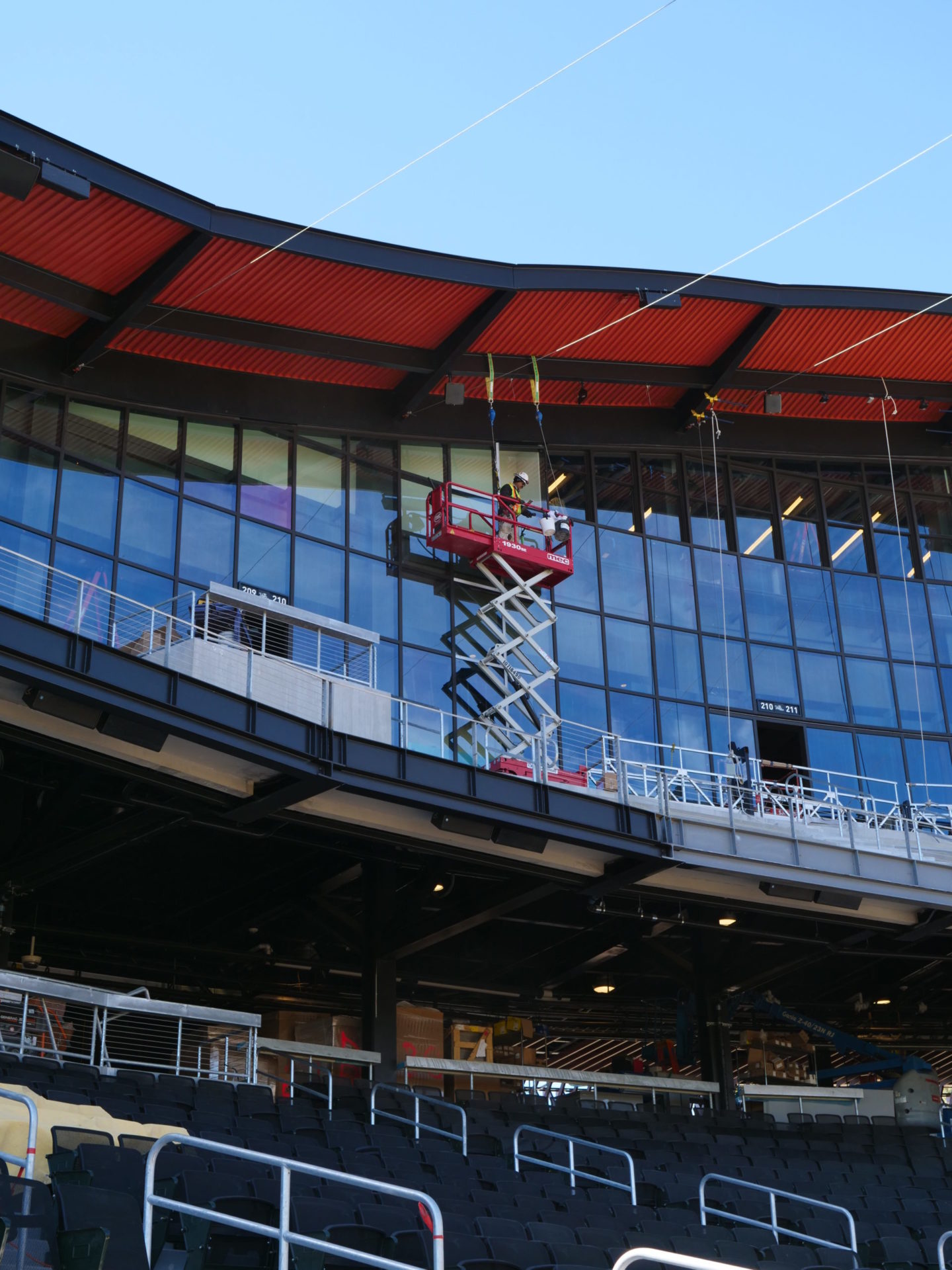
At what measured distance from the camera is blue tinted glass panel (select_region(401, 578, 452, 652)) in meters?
26.8

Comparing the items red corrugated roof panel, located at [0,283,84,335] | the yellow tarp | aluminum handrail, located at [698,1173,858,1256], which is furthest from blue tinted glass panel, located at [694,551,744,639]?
the yellow tarp

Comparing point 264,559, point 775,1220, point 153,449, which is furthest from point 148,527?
point 775,1220

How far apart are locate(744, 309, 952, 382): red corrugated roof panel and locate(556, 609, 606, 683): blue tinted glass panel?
6.65 m

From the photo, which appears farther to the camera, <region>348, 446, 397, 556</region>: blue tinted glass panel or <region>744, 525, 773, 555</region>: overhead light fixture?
<region>744, 525, 773, 555</region>: overhead light fixture

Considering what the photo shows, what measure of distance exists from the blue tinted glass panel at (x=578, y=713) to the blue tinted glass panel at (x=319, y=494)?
5401 millimetres

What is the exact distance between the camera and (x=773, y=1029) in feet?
110

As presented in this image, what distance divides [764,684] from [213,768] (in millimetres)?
14282

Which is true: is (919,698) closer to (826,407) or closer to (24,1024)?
(826,407)

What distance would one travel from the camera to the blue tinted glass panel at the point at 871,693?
3030cm

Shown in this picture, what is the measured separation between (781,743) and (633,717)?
11.8ft

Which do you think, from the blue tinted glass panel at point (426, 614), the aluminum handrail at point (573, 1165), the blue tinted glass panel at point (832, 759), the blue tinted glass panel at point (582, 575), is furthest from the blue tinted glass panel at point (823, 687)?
the aluminum handrail at point (573, 1165)

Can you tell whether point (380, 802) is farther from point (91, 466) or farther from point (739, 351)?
point (739, 351)

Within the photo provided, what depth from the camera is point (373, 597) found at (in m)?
26.6

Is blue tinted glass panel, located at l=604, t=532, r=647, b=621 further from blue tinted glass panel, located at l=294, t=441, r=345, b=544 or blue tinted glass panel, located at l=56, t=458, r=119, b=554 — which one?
blue tinted glass panel, located at l=56, t=458, r=119, b=554
